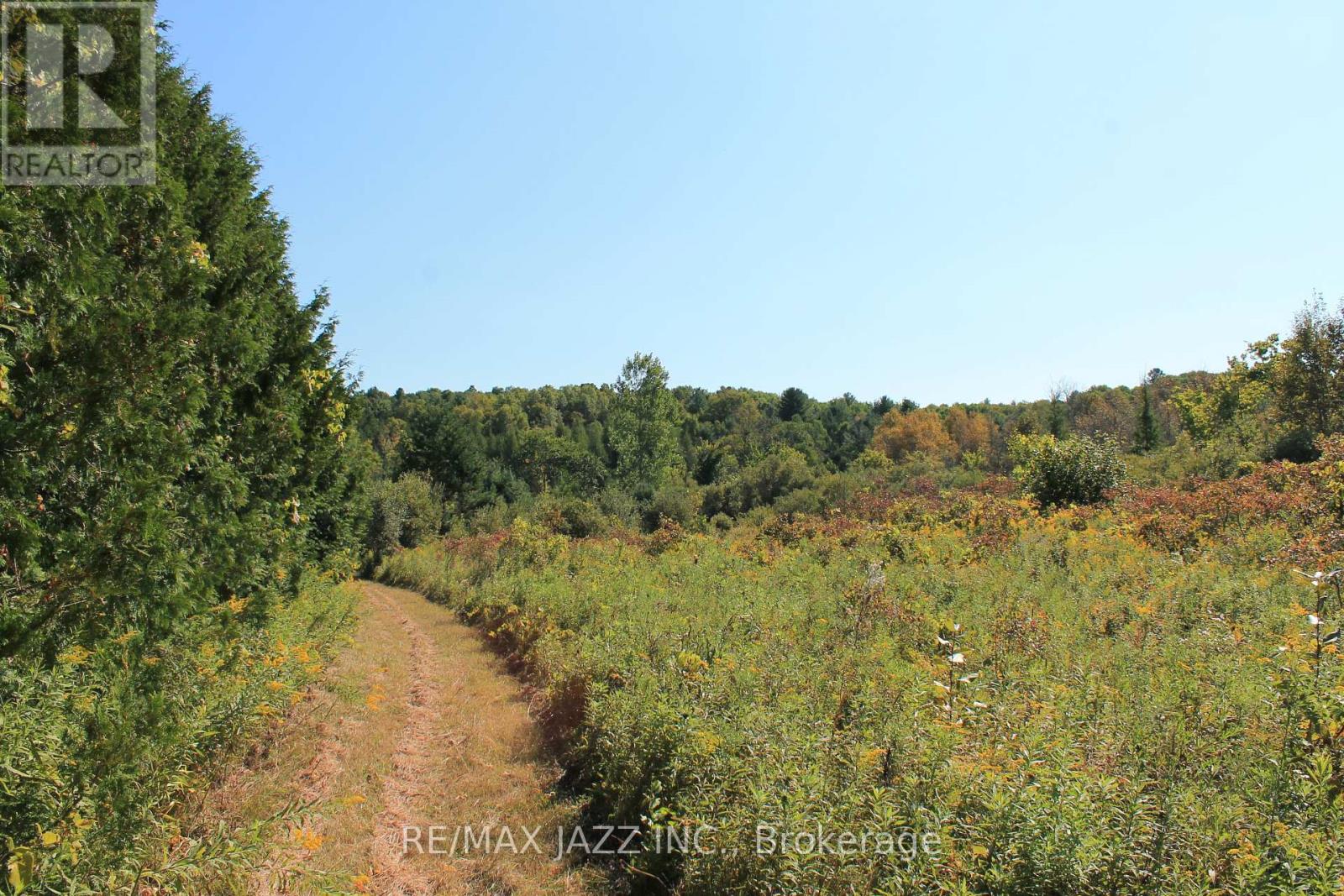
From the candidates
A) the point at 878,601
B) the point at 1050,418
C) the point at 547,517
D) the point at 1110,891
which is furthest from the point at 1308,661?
the point at 1050,418

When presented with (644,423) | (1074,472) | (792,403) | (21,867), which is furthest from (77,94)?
(792,403)

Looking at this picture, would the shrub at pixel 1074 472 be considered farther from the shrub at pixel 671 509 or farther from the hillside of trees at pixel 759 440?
the shrub at pixel 671 509

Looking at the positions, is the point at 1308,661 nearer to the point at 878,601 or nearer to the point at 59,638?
the point at 878,601

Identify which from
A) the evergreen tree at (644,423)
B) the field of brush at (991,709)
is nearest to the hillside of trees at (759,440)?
the evergreen tree at (644,423)

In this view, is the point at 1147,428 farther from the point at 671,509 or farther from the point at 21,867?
the point at 21,867

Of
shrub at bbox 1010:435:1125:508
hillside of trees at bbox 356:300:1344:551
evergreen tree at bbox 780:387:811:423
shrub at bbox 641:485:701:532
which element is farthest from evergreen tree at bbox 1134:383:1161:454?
evergreen tree at bbox 780:387:811:423

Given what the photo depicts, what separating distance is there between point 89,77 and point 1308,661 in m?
9.33

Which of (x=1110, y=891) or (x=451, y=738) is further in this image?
(x=451, y=738)

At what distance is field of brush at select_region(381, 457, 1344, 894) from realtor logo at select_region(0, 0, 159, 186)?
563 centimetres

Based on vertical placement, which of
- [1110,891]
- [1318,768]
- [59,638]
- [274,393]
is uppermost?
[274,393]

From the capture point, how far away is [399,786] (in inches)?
242

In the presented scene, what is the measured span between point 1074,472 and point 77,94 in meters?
19.0

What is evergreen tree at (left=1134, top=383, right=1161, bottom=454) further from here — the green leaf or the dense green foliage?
the green leaf

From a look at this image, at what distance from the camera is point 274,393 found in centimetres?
776
